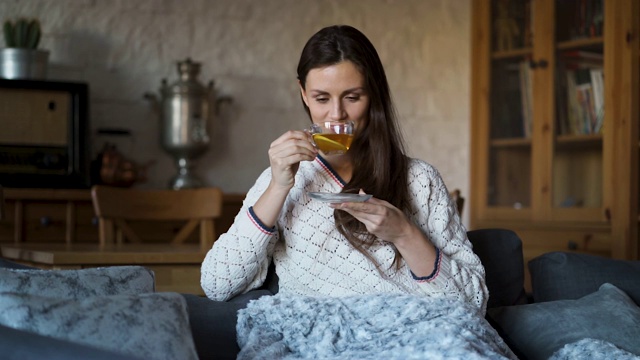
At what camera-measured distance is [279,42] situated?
4.57 m

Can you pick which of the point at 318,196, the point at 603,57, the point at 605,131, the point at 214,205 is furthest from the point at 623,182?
the point at 318,196

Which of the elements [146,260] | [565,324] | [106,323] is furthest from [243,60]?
[106,323]

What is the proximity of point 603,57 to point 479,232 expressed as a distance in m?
1.80

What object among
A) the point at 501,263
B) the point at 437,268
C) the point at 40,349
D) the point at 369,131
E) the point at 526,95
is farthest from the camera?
the point at 526,95

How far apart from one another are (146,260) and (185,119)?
1639 millimetres

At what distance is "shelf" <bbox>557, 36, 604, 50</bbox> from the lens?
12.9ft

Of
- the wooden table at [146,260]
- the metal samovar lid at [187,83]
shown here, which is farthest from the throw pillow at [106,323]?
the metal samovar lid at [187,83]

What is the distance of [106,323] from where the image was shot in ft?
4.68

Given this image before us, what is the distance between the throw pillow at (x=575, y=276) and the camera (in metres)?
2.40

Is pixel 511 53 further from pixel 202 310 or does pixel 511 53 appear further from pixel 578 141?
pixel 202 310

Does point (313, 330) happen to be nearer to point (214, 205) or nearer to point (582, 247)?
point (214, 205)

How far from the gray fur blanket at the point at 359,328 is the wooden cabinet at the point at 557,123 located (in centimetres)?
222

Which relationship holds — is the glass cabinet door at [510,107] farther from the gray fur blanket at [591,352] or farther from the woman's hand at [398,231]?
the woman's hand at [398,231]

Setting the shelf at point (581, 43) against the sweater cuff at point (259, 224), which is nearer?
the sweater cuff at point (259, 224)
